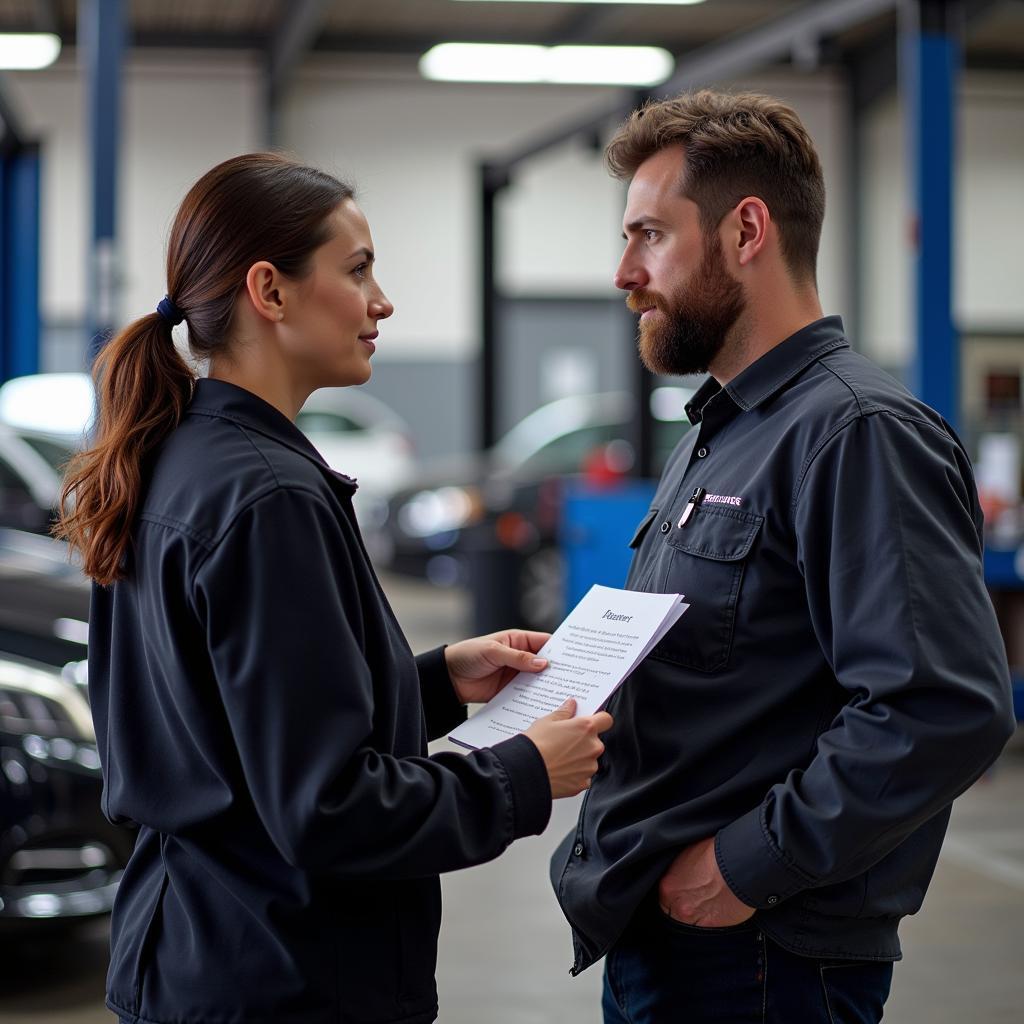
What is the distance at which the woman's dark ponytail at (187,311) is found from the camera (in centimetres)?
160

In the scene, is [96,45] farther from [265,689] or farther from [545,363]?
[545,363]

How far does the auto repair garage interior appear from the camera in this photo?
374cm

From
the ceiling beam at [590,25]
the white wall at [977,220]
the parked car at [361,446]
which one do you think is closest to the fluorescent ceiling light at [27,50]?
the parked car at [361,446]

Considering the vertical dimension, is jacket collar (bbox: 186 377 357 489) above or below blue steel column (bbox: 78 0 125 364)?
below

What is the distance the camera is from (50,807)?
11.0 feet

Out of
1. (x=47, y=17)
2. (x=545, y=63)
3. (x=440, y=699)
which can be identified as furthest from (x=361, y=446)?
(x=440, y=699)

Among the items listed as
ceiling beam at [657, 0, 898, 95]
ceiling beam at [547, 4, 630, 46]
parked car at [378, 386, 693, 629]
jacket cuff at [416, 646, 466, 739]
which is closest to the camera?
jacket cuff at [416, 646, 466, 739]

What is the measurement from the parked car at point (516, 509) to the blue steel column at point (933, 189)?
2.64 m

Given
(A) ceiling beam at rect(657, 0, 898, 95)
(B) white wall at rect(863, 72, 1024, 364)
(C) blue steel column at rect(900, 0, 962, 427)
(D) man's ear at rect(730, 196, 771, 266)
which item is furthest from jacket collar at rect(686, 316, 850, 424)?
(B) white wall at rect(863, 72, 1024, 364)

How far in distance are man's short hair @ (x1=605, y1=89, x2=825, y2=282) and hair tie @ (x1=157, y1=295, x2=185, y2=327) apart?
2.15 feet

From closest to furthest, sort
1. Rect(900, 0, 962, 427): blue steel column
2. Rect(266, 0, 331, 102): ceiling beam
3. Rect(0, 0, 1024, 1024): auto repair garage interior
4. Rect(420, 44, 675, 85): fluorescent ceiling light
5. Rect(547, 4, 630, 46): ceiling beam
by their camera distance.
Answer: Rect(0, 0, 1024, 1024): auto repair garage interior
Rect(900, 0, 962, 427): blue steel column
Rect(266, 0, 331, 102): ceiling beam
Rect(547, 4, 630, 46): ceiling beam
Rect(420, 44, 675, 85): fluorescent ceiling light

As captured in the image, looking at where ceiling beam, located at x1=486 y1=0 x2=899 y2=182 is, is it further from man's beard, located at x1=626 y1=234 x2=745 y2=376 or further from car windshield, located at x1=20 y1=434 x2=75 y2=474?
man's beard, located at x1=626 y1=234 x2=745 y2=376

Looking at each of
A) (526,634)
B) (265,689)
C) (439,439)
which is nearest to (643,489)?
(526,634)

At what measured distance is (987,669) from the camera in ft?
5.26
